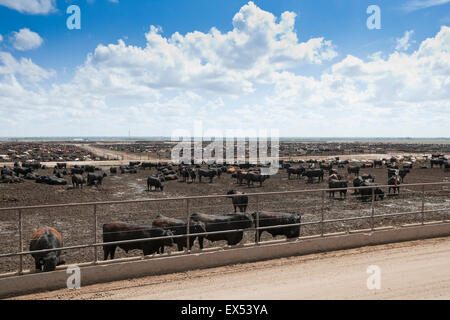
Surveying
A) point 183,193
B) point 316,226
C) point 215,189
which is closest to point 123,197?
point 183,193

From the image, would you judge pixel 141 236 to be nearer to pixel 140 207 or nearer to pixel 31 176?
pixel 140 207

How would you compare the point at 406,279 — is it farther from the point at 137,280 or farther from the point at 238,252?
the point at 137,280

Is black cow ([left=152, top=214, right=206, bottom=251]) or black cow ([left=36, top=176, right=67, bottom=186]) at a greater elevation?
black cow ([left=152, top=214, right=206, bottom=251])

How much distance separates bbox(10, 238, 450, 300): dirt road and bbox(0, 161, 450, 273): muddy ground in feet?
5.46

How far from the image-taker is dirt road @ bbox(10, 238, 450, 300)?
6.47m

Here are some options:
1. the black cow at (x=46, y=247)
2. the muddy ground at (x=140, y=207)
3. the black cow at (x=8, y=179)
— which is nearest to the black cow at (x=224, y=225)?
the muddy ground at (x=140, y=207)

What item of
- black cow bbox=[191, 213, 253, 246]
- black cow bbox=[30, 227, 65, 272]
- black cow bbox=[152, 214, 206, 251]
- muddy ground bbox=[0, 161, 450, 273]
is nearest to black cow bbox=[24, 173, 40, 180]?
muddy ground bbox=[0, 161, 450, 273]

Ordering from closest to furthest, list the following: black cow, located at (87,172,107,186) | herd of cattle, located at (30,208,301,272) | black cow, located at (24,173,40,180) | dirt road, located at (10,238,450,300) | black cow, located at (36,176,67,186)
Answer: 1. dirt road, located at (10,238,450,300)
2. herd of cattle, located at (30,208,301,272)
3. black cow, located at (87,172,107,186)
4. black cow, located at (36,176,67,186)
5. black cow, located at (24,173,40,180)

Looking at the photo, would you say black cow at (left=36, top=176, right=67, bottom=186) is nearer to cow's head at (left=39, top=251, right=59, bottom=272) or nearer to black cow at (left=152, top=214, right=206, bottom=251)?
black cow at (left=152, top=214, right=206, bottom=251)

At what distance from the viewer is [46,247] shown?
28.2ft

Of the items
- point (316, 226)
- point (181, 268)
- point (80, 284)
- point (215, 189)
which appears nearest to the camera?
point (80, 284)

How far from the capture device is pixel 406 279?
7.08 m

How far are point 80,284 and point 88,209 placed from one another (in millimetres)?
12821

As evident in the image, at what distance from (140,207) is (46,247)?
1179 centimetres
